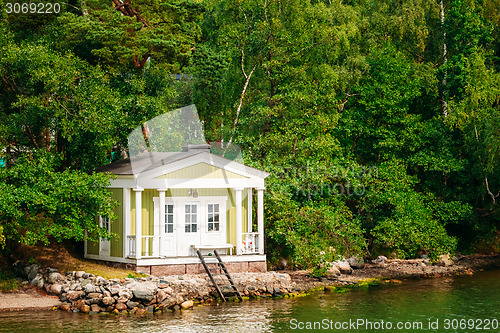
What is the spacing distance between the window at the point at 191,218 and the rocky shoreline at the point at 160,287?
7.16 feet

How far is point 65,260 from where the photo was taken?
2336 cm

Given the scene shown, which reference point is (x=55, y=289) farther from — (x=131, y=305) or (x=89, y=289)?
(x=131, y=305)

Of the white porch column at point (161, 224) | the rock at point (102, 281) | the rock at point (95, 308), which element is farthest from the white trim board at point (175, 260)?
the rock at point (95, 308)

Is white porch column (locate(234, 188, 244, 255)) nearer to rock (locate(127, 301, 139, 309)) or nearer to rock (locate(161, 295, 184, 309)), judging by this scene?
rock (locate(161, 295, 184, 309))

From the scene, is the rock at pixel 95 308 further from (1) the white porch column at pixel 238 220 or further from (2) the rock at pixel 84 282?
(1) the white porch column at pixel 238 220

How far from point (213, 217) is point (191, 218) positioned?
84 centimetres

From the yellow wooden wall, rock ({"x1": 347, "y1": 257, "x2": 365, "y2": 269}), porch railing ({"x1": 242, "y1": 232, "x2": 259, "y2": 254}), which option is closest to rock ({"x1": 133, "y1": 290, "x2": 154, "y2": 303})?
the yellow wooden wall

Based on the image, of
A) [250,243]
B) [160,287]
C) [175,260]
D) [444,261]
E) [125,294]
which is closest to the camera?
[125,294]

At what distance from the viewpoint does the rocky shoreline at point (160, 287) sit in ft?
65.1

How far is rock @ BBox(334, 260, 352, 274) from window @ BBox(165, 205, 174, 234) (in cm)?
692

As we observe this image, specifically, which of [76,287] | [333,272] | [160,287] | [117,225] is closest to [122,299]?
[160,287]

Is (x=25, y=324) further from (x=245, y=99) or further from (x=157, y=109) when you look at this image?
(x=245, y=99)

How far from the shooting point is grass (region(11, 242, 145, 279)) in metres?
21.9

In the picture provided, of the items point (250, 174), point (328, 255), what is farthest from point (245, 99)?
point (328, 255)
